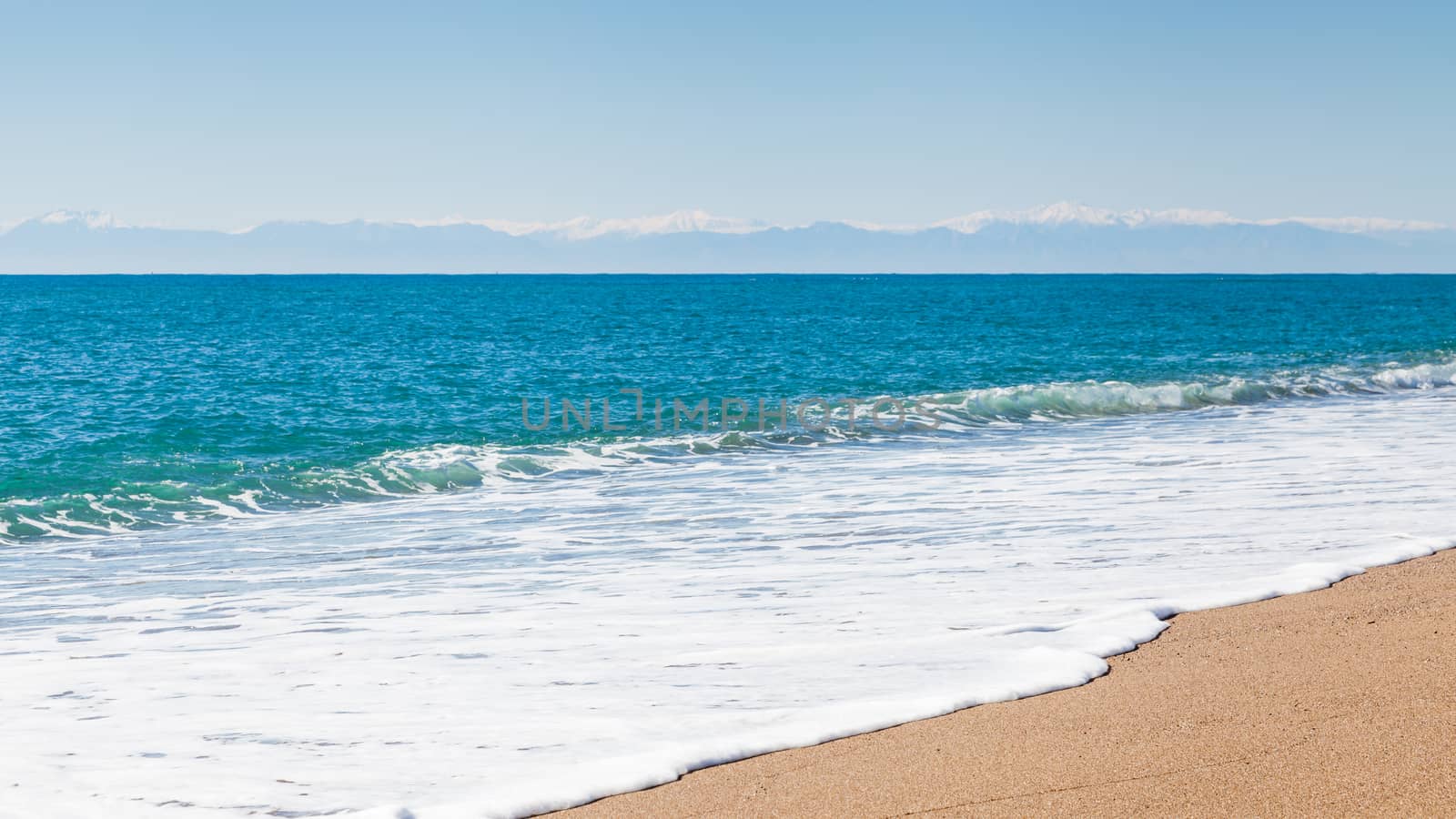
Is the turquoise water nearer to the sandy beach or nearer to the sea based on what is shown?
the sea

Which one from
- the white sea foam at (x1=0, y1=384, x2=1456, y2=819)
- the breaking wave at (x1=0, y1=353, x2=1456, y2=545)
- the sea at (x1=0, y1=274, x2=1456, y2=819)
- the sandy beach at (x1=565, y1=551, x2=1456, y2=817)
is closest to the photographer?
the sandy beach at (x1=565, y1=551, x2=1456, y2=817)

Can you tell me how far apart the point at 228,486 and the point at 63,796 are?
999 centimetres

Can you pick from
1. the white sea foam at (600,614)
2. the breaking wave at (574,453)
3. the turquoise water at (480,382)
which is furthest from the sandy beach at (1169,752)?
the turquoise water at (480,382)

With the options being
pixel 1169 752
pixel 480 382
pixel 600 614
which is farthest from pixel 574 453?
pixel 480 382

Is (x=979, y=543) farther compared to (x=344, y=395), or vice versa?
(x=344, y=395)

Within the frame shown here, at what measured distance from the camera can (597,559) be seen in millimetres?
9445

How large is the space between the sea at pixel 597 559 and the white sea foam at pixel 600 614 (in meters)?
0.03

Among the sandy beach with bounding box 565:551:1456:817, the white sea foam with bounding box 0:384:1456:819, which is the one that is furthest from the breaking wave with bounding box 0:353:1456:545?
the sandy beach with bounding box 565:551:1456:817

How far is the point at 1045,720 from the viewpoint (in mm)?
4957

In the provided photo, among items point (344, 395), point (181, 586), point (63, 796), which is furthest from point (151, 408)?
point (63, 796)

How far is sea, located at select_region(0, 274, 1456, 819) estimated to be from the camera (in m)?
5.07

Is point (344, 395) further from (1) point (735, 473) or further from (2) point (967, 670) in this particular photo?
(2) point (967, 670)

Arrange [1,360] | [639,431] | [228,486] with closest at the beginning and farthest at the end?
[228,486]
[639,431]
[1,360]

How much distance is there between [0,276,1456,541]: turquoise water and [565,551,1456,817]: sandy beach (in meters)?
9.83
